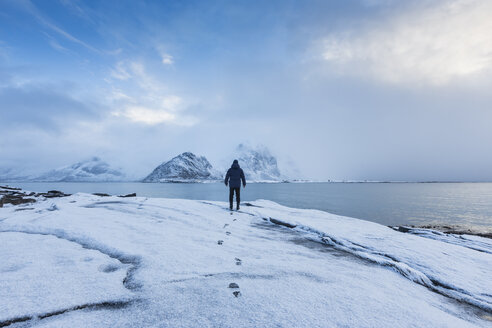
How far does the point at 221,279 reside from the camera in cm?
377

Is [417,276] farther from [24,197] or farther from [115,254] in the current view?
[24,197]

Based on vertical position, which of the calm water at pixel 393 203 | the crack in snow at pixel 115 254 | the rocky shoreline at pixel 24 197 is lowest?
the calm water at pixel 393 203

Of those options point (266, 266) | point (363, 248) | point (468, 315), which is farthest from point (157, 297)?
point (363, 248)

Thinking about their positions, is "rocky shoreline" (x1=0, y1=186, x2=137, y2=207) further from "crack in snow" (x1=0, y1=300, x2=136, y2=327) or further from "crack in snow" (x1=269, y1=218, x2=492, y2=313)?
"crack in snow" (x1=269, y1=218, x2=492, y2=313)

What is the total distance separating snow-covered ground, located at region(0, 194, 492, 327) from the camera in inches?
106

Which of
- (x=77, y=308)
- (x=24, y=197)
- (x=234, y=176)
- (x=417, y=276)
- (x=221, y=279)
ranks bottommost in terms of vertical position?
(x=417, y=276)

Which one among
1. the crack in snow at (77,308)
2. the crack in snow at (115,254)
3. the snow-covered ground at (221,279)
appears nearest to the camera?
the crack in snow at (77,308)

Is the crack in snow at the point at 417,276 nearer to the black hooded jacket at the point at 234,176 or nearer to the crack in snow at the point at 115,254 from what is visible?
the crack in snow at the point at 115,254

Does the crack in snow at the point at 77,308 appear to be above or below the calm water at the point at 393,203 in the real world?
above

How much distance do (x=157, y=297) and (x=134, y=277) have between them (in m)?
0.91

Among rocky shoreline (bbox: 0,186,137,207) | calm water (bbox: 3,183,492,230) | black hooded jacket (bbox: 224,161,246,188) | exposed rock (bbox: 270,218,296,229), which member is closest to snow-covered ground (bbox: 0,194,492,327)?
exposed rock (bbox: 270,218,296,229)

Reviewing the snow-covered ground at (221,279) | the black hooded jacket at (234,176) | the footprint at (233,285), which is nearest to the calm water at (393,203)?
the black hooded jacket at (234,176)

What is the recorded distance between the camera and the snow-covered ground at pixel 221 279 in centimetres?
268

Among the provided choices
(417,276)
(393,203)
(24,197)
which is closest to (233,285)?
(417,276)
